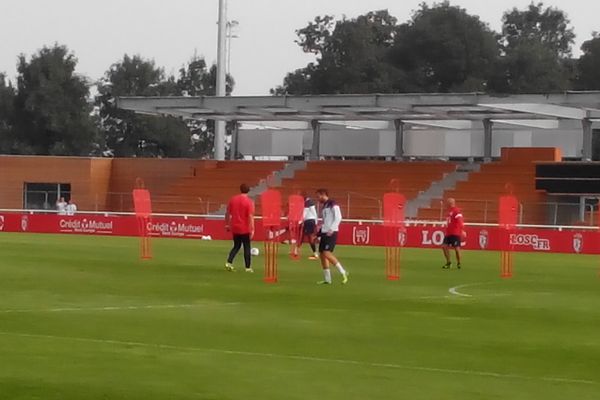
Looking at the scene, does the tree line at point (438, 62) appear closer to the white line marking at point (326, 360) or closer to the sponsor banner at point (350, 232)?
the sponsor banner at point (350, 232)

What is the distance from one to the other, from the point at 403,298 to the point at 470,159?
1815 inches

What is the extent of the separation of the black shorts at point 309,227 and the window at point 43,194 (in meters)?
27.7

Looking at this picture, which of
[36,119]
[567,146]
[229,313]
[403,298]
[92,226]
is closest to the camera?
[229,313]

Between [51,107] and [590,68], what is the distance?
45.2 meters

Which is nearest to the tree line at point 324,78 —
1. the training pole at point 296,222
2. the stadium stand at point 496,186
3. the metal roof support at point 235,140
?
the metal roof support at point 235,140

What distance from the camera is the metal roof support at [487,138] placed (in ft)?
211

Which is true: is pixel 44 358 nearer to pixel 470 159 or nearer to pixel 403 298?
pixel 403 298

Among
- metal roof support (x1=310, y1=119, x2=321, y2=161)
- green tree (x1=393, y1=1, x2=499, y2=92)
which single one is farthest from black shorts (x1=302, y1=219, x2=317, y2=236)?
green tree (x1=393, y1=1, x2=499, y2=92)

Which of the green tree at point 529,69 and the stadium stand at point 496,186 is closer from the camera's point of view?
the stadium stand at point 496,186

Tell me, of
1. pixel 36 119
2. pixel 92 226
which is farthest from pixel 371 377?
pixel 36 119

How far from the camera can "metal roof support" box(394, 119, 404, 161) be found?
6731 cm

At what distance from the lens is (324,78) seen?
11294 centimetres

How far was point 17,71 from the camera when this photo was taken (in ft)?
311

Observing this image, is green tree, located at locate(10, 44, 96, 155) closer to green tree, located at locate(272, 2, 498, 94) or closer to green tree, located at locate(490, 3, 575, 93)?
green tree, located at locate(272, 2, 498, 94)
